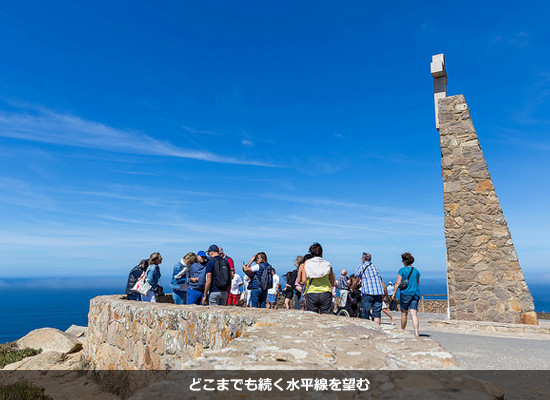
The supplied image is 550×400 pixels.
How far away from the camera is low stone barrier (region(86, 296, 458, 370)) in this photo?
2.28 meters

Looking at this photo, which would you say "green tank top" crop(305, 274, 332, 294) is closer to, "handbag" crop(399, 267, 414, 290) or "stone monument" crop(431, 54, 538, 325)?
"handbag" crop(399, 267, 414, 290)

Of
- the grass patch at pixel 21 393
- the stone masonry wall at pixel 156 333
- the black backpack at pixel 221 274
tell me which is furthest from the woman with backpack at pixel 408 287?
the grass patch at pixel 21 393

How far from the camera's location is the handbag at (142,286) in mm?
7422

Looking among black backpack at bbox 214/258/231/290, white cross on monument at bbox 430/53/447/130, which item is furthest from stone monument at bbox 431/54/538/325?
black backpack at bbox 214/258/231/290

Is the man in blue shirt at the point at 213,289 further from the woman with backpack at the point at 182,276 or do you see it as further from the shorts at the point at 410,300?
the shorts at the point at 410,300

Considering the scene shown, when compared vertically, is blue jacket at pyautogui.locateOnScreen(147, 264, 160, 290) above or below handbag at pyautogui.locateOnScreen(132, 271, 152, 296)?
above

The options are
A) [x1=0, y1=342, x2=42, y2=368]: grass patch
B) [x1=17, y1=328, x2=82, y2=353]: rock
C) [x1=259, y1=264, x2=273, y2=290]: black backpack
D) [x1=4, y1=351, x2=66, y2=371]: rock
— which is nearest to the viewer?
[x1=4, y1=351, x2=66, y2=371]: rock

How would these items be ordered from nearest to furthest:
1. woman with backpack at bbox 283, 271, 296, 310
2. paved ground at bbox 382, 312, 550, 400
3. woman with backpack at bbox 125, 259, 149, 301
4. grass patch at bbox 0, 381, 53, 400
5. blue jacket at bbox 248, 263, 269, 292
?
paved ground at bbox 382, 312, 550, 400
grass patch at bbox 0, 381, 53, 400
woman with backpack at bbox 125, 259, 149, 301
blue jacket at bbox 248, 263, 269, 292
woman with backpack at bbox 283, 271, 296, 310

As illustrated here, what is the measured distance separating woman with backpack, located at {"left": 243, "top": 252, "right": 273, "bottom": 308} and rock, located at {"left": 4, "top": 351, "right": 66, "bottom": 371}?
4.41 meters

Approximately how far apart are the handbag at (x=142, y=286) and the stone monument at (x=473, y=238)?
309 inches

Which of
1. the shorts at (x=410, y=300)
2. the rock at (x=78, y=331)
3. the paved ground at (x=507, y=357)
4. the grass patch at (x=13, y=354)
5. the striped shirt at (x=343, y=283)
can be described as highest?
the striped shirt at (x=343, y=283)

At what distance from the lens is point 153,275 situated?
756cm

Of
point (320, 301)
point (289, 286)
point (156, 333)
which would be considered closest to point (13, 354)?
point (156, 333)

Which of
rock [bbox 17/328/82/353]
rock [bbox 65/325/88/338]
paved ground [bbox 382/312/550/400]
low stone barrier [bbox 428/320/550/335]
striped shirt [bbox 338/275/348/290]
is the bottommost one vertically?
rock [bbox 65/325/88/338]
